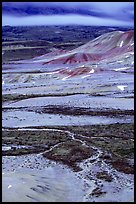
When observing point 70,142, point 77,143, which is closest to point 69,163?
point 77,143

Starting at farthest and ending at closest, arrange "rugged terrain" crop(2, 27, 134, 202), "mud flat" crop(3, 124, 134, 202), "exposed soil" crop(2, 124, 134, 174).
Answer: "exposed soil" crop(2, 124, 134, 174)
"rugged terrain" crop(2, 27, 134, 202)
"mud flat" crop(3, 124, 134, 202)

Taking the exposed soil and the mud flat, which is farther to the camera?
the exposed soil

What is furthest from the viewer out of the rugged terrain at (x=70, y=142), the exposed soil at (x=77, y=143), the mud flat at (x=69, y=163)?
the exposed soil at (x=77, y=143)

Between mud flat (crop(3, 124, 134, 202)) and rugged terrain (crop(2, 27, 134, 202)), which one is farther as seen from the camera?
rugged terrain (crop(2, 27, 134, 202))

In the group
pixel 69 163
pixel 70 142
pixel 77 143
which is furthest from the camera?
pixel 70 142

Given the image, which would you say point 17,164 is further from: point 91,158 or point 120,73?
point 120,73

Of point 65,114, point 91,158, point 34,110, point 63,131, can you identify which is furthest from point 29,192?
point 34,110

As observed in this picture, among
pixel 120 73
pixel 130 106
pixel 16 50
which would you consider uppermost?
pixel 16 50

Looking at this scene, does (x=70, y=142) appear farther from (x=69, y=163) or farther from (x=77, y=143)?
(x=69, y=163)

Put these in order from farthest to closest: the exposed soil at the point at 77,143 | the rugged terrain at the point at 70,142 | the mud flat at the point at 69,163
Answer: the exposed soil at the point at 77,143 → the rugged terrain at the point at 70,142 → the mud flat at the point at 69,163

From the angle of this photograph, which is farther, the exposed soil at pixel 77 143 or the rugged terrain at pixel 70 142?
the exposed soil at pixel 77 143

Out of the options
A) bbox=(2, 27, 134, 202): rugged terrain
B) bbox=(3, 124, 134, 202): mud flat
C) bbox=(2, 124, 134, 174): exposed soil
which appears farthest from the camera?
bbox=(2, 124, 134, 174): exposed soil
